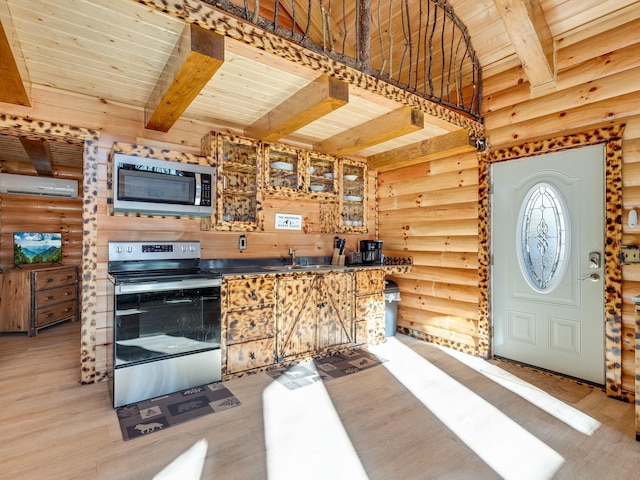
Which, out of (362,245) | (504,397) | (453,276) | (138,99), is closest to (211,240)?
(138,99)

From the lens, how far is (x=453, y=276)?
4.05 metres

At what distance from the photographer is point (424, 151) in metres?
4.13

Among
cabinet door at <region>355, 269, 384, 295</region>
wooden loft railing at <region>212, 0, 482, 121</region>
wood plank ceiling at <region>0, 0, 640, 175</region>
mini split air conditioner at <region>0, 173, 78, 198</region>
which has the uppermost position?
wooden loft railing at <region>212, 0, 482, 121</region>

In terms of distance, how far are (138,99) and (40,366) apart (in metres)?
2.89

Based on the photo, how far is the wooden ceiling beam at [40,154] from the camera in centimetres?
397

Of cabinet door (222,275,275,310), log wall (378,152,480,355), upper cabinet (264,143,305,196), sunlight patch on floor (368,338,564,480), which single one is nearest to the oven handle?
cabinet door (222,275,275,310)

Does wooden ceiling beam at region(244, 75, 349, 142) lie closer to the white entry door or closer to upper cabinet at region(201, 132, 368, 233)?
upper cabinet at region(201, 132, 368, 233)

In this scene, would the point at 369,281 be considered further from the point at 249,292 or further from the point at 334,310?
the point at 249,292

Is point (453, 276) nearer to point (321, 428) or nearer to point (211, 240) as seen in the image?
point (321, 428)

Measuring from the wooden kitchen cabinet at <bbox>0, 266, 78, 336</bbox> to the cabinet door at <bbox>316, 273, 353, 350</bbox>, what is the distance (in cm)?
406

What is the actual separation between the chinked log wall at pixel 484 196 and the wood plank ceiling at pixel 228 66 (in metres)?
0.19

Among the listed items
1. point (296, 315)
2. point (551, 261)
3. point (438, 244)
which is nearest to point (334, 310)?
point (296, 315)

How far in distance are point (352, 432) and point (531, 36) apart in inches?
134

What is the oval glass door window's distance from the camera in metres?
3.15
